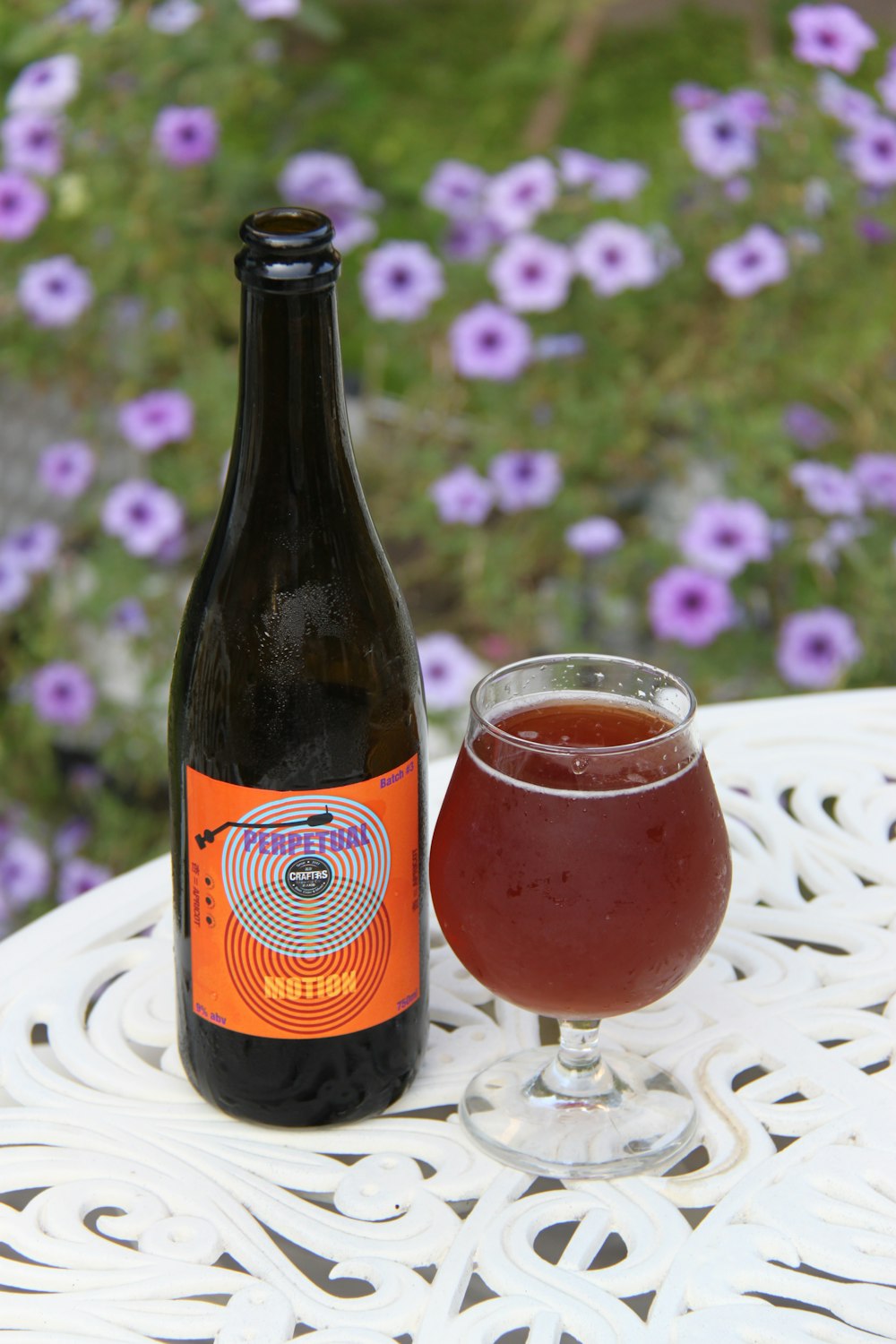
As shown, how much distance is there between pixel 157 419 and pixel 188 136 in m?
0.43

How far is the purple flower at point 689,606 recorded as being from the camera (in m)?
2.54

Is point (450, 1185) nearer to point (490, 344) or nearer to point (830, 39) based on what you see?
point (490, 344)

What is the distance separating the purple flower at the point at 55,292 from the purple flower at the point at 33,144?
0.14 m

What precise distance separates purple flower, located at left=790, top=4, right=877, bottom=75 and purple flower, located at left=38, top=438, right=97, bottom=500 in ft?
4.16

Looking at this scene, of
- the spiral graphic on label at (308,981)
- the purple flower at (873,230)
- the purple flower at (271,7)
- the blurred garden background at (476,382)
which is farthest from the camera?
the purple flower at (873,230)

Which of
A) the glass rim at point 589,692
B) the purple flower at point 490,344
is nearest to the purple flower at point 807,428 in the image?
the purple flower at point 490,344

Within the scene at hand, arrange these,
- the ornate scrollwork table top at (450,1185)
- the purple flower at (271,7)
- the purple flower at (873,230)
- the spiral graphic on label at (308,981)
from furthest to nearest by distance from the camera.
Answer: the purple flower at (873,230), the purple flower at (271,7), the spiral graphic on label at (308,981), the ornate scrollwork table top at (450,1185)

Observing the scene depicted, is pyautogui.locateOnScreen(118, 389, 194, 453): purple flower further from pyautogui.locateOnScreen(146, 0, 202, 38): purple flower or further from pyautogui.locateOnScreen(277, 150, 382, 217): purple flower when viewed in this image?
pyautogui.locateOnScreen(146, 0, 202, 38): purple flower

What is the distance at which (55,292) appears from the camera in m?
2.60

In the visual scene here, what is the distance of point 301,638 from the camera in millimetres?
1209

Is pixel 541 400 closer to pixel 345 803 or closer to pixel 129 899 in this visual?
pixel 129 899

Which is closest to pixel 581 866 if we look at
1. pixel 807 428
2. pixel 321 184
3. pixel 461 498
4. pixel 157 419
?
pixel 461 498

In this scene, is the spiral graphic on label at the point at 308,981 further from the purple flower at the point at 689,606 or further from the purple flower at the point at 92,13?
the purple flower at the point at 92,13

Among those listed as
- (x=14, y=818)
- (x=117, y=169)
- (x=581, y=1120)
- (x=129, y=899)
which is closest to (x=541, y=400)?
(x=117, y=169)
